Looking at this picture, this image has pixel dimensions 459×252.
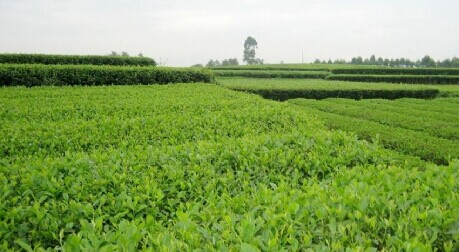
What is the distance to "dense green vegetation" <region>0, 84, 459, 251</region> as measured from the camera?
229 cm

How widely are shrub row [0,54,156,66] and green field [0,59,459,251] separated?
38.1ft

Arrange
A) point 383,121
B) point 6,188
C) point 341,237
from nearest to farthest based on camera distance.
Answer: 1. point 341,237
2. point 6,188
3. point 383,121

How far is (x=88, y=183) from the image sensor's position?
3688mm

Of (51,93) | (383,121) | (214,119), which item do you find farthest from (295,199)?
(51,93)

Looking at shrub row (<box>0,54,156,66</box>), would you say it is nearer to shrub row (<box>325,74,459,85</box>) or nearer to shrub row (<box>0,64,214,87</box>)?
shrub row (<box>0,64,214,87</box>)

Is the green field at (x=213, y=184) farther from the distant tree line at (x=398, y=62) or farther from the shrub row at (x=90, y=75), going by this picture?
the distant tree line at (x=398, y=62)

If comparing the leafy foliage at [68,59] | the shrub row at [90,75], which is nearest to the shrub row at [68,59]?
the leafy foliage at [68,59]

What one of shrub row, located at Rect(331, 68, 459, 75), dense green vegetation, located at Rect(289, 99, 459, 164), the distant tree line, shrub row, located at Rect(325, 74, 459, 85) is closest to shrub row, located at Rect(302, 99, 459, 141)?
dense green vegetation, located at Rect(289, 99, 459, 164)

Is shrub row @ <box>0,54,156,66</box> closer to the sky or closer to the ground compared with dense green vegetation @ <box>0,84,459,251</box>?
closer to the sky

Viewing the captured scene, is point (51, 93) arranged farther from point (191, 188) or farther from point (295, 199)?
point (295, 199)

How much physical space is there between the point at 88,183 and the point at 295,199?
7.02 ft

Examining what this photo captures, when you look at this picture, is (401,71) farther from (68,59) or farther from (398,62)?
(398,62)

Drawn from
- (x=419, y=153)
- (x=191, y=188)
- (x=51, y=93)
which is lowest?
(x=419, y=153)

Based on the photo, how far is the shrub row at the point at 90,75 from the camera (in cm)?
1598
